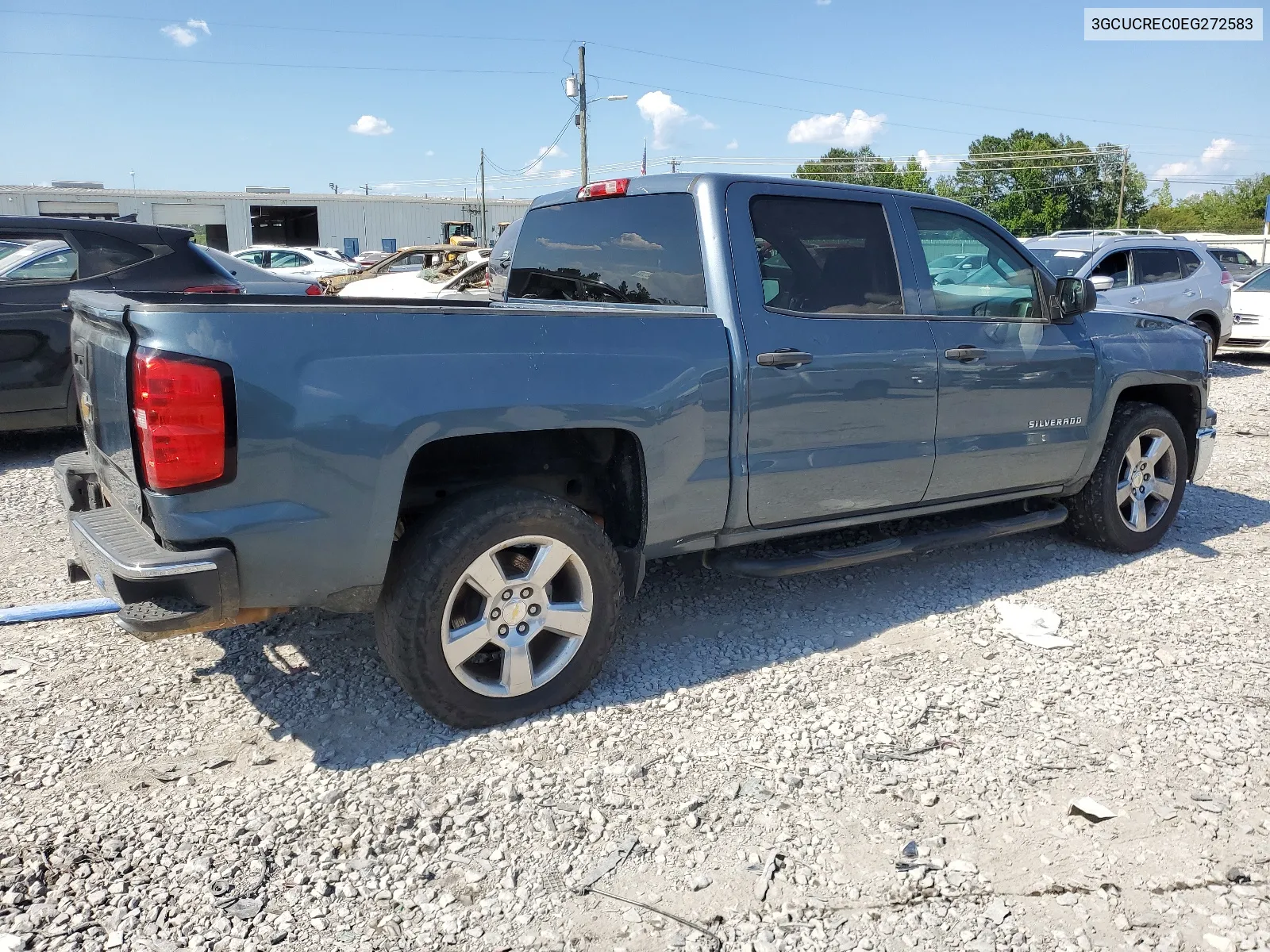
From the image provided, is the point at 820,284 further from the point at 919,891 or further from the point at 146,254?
the point at 146,254

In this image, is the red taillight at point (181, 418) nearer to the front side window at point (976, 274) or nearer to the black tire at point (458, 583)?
the black tire at point (458, 583)

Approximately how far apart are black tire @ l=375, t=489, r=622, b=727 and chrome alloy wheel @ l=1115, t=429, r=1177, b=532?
328 cm

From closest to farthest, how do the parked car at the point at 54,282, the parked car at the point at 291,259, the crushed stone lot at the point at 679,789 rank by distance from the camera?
1. the crushed stone lot at the point at 679,789
2. the parked car at the point at 54,282
3. the parked car at the point at 291,259

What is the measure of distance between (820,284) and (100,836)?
3.19 meters

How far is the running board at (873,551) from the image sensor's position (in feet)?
13.3

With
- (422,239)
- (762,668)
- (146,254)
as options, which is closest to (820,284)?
(762,668)

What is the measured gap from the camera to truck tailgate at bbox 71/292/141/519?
9.71 ft

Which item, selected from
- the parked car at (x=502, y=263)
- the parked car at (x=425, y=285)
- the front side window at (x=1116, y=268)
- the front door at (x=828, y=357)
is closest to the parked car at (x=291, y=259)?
the parked car at (x=425, y=285)

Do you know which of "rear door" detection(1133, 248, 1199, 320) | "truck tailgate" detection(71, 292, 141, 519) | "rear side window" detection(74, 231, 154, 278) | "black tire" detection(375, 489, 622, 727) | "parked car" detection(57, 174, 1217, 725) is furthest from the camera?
"rear door" detection(1133, 248, 1199, 320)

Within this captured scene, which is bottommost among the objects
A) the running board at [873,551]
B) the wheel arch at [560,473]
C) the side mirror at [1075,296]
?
the running board at [873,551]

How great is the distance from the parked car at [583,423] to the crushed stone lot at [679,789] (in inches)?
15.7

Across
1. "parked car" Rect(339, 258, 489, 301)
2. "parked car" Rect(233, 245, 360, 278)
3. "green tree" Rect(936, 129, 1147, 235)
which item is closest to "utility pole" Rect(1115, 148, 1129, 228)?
"green tree" Rect(936, 129, 1147, 235)

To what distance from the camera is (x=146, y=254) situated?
745 cm

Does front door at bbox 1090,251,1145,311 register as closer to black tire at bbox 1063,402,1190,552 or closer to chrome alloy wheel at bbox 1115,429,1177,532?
chrome alloy wheel at bbox 1115,429,1177,532
